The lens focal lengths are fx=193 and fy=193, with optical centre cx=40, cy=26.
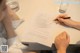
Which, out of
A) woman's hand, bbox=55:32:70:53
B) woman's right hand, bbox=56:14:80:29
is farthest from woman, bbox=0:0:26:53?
woman's right hand, bbox=56:14:80:29

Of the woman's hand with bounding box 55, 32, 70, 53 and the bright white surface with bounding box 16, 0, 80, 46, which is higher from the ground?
the bright white surface with bounding box 16, 0, 80, 46

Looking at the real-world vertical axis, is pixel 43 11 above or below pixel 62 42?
above

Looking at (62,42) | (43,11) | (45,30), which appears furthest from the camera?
(43,11)

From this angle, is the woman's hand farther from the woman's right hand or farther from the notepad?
the woman's right hand

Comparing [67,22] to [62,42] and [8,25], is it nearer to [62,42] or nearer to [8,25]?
[62,42]

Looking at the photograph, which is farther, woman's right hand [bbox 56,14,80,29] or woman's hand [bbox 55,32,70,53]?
woman's right hand [bbox 56,14,80,29]

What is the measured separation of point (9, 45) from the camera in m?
1.22

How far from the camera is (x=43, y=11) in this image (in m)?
1.52

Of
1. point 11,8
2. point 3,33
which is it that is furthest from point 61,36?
point 11,8

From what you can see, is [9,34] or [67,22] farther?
[67,22]

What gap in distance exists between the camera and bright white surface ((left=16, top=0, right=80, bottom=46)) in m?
1.30

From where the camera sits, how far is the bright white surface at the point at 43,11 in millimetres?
1296

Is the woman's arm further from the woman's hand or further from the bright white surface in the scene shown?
the woman's hand

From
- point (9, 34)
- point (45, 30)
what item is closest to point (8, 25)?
point (9, 34)
